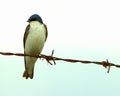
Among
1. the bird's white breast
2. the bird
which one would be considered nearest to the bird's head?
the bird

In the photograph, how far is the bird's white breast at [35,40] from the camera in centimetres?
808

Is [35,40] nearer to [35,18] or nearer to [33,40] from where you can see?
[33,40]

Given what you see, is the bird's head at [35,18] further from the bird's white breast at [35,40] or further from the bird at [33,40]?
the bird's white breast at [35,40]

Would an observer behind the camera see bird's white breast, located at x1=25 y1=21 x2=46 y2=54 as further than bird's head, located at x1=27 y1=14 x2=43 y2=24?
No

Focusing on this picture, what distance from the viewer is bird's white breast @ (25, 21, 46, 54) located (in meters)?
8.08

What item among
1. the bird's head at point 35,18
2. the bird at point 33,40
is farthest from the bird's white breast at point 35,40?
the bird's head at point 35,18

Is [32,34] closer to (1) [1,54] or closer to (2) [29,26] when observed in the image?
(2) [29,26]

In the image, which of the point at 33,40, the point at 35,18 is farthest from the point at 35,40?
the point at 35,18

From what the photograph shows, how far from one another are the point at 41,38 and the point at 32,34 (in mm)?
200

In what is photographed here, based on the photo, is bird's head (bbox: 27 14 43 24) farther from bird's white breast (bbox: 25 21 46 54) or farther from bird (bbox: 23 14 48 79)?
bird's white breast (bbox: 25 21 46 54)

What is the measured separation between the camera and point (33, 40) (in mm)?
8141

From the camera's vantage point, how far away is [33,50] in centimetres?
812

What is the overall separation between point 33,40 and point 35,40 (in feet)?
0.17

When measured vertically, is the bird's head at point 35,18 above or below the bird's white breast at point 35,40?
above
